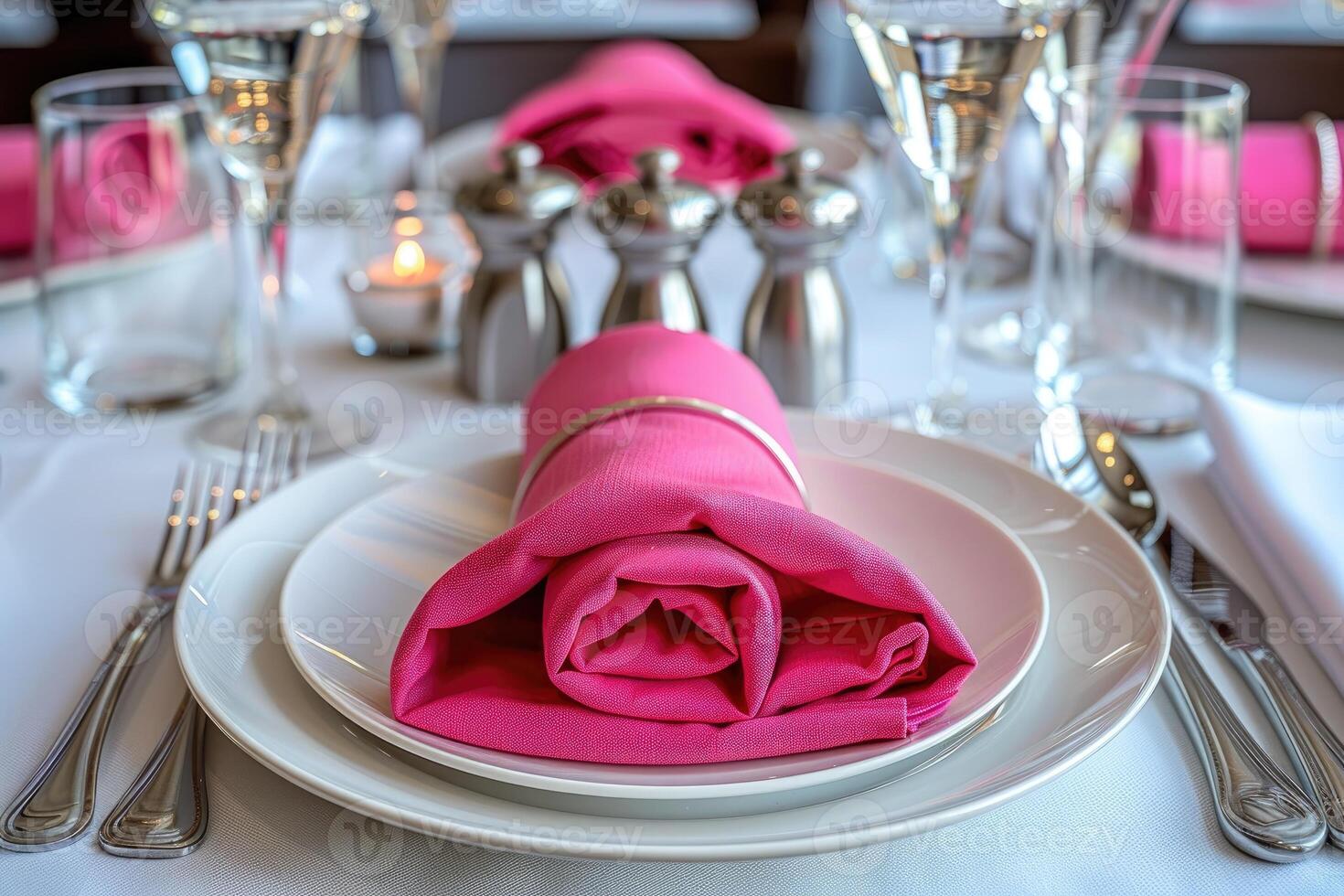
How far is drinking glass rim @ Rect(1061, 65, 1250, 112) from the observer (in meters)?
0.65

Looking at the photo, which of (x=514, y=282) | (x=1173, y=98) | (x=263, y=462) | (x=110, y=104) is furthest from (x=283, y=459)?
(x=1173, y=98)

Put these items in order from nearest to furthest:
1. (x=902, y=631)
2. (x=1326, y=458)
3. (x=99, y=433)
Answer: (x=902, y=631) < (x=1326, y=458) < (x=99, y=433)

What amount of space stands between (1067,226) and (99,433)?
563 millimetres

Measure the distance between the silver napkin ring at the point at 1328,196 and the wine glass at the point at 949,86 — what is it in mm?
312

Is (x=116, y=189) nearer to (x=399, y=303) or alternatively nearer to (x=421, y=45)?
(x=399, y=303)

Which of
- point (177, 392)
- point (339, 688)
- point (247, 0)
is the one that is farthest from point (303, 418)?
point (339, 688)

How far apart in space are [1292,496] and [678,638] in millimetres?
307

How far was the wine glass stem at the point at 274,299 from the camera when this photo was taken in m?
0.65

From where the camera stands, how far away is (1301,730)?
15.7 inches

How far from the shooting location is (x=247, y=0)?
0.61 m

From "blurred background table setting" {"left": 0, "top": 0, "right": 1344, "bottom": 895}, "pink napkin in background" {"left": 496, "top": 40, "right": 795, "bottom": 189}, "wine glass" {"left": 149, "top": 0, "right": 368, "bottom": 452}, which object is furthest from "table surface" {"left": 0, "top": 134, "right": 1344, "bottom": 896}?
"pink napkin in background" {"left": 496, "top": 40, "right": 795, "bottom": 189}

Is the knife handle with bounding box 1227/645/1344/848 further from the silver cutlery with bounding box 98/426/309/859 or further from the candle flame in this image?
the candle flame

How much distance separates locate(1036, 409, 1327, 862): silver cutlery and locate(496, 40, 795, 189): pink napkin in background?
1.42 ft

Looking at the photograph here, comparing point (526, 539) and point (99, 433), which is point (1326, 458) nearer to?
point (526, 539)
